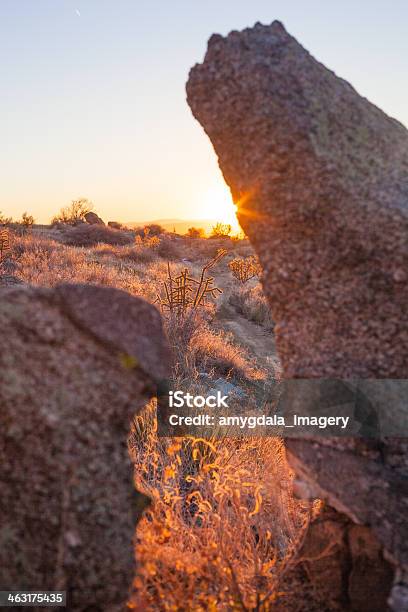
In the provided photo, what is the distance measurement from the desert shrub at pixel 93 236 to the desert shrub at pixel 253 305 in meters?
13.8

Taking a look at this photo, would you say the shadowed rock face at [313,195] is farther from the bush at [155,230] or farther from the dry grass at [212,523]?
the bush at [155,230]

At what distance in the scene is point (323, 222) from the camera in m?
1.92

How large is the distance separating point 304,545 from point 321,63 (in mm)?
1770

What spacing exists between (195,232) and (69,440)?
40.0 meters

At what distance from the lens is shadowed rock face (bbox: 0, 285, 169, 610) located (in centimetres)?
159

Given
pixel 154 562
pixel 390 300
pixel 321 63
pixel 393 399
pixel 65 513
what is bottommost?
pixel 154 562

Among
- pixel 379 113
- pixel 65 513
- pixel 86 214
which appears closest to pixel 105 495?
pixel 65 513

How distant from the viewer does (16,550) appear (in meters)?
1.61

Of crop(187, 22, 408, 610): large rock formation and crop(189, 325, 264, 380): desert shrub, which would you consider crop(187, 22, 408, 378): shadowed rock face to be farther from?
crop(189, 325, 264, 380): desert shrub

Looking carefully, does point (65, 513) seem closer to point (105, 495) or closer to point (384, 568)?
point (105, 495)

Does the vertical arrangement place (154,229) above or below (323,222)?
above

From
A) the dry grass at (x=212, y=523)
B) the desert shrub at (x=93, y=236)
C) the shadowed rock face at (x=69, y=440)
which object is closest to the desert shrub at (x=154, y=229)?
the desert shrub at (x=93, y=236)

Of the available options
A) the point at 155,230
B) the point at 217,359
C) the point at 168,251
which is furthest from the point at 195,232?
the point at 217,359

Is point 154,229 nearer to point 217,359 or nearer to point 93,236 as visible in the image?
point 93,236
